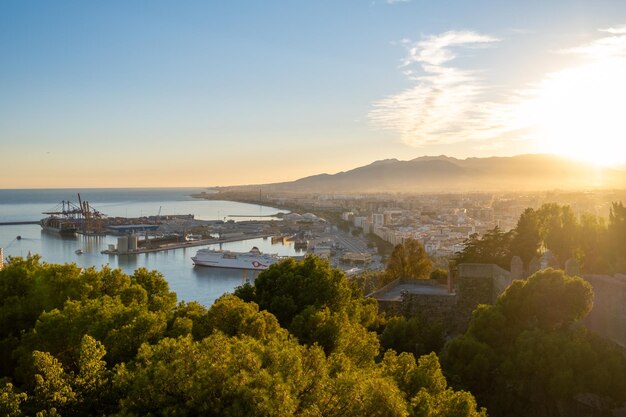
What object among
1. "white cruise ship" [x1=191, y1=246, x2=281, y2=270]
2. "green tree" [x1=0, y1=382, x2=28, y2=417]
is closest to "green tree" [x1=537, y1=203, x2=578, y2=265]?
"green tree" [x1=0, y1=382, x2=28, y2=417]

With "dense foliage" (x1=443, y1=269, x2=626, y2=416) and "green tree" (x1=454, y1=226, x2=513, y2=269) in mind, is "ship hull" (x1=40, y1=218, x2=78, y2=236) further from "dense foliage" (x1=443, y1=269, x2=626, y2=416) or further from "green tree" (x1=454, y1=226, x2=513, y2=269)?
"dense foliage" (x1=443, y1=269, x2=626, y2=416)

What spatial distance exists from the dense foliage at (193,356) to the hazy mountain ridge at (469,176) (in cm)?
8298

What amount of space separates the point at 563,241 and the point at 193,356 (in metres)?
9.50

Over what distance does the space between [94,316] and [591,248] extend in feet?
29.8

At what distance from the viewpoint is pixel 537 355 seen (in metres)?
6.29

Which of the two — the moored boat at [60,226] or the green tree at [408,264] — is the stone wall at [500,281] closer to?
the green tree at [408,264]

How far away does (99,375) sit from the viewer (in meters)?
3.89

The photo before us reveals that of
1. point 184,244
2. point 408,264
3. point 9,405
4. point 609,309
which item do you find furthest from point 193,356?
point 184,244

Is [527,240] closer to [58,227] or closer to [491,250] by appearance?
[491,250]

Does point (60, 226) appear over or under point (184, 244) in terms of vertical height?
over

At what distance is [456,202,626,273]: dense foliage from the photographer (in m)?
10.1

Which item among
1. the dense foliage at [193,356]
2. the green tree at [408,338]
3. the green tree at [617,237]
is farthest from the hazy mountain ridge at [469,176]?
the dense foliage at [193,356]

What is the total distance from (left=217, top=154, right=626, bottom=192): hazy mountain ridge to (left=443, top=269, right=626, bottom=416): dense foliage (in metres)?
80.9

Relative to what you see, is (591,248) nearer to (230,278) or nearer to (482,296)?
(482,296)
